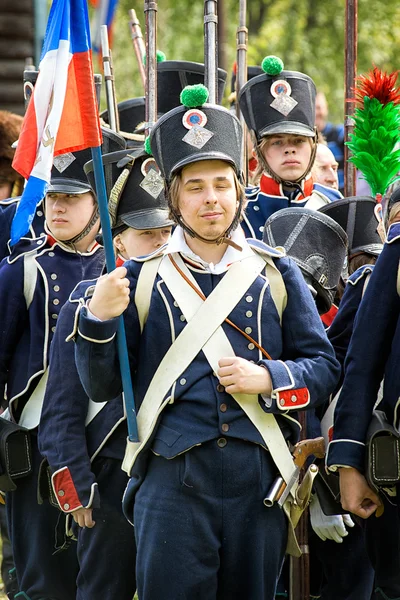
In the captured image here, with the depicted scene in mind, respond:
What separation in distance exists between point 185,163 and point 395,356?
2.94 ft

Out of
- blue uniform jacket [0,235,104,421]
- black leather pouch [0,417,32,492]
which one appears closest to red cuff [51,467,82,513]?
black leather pouch [0,417,32,492]

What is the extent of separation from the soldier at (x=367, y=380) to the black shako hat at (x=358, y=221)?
1.14 meters

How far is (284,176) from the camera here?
5.89m

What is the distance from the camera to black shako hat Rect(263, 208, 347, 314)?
16.1ft

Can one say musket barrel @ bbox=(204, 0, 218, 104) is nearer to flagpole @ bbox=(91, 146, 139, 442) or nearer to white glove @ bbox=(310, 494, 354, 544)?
flagpole @ bbox=(91, 146, 139, 442)

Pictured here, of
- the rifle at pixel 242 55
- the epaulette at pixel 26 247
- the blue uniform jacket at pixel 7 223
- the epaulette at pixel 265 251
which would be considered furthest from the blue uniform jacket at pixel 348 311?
the blue uniform jacket at pixel 7 223

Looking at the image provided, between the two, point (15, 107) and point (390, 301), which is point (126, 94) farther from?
point (390, 301)

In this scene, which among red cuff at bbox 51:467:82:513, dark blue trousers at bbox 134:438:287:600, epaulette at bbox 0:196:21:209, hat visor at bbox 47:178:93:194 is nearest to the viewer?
dark blue trousers at bbox 134:438:287:600

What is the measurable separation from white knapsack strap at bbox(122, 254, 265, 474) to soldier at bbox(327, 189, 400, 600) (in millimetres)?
434

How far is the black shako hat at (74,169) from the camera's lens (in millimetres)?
5211

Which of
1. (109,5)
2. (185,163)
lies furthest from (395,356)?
(109,5)

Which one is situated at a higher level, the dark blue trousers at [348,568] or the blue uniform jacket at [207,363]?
the blue uniform jacket at [207,363]

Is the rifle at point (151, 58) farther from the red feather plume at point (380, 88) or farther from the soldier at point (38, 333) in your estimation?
the red feather plume at point (380, 88)

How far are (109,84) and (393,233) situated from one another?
2424 mm
